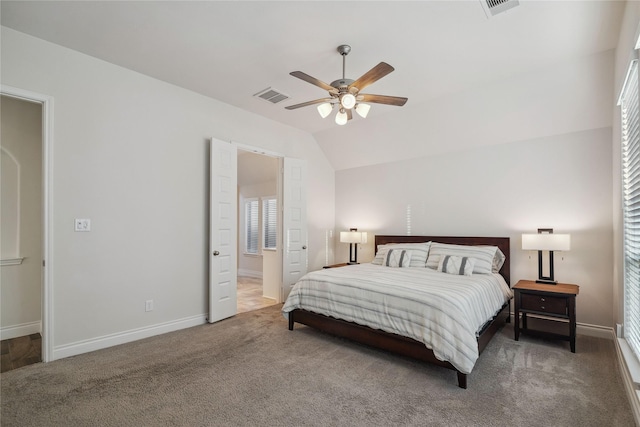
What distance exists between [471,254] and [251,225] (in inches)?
212

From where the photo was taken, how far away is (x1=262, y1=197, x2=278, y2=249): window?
7.44 metres

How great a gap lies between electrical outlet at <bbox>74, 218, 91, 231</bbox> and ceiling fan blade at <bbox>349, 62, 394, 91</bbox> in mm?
2875

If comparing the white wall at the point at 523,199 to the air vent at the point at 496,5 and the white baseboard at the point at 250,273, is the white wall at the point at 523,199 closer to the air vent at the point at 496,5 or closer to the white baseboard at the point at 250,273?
the air vent at the point at 496,5

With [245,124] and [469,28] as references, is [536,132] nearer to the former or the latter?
[469,28]

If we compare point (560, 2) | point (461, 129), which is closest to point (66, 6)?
point (560, 2)

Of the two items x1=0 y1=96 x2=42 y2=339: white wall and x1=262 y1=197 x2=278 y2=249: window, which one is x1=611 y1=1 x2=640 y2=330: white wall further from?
x1=262 y1=197 x2=278 y2=249: window

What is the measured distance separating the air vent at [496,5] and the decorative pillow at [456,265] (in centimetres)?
261

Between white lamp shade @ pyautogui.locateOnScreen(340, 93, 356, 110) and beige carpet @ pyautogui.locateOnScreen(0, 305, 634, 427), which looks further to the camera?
white lamp shade @ pyautogui.locateOnScreen(340, 93, 356, 110)

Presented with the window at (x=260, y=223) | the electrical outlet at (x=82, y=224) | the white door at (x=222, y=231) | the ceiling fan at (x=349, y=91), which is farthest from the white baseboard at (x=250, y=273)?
the ceiling fan at (x=349, y=91)

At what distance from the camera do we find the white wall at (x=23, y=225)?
3605 mm

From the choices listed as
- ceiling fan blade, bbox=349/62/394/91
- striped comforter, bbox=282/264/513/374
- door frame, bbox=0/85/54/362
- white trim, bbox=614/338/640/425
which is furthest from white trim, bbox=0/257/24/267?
white trim, bbox=614/338/640/425

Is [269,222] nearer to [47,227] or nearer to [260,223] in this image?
[260,223]

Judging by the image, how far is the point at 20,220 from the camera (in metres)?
3.75

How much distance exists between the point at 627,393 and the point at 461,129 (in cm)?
324
